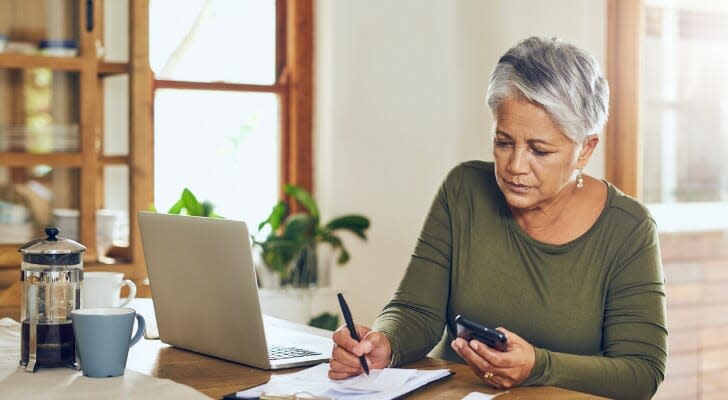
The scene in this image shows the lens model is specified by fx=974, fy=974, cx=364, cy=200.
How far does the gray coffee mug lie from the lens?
1562 mm

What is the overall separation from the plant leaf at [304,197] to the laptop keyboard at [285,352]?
6.45 ft

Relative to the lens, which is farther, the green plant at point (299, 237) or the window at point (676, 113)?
the green plant at point (299, 237)

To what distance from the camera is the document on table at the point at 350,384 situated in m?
1.49

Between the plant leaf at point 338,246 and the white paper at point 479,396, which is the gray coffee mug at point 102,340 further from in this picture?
the plant leaf at point 338,246

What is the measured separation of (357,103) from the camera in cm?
389

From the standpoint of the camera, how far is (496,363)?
5.16 feet

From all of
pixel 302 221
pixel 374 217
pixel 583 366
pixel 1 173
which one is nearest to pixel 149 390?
pixel 583 366

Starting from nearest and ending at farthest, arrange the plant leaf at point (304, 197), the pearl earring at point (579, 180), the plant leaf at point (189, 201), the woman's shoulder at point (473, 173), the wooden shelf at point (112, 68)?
the pearl earring at point (579, 180) < the woman's shoulder at point (473, 173) < the wooden shelf at point (112, 68) < the plant leaf at point (189, 201) < the plant leaf at point (304, 197)

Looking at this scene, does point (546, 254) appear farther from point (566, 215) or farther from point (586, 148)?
point (586, 148)

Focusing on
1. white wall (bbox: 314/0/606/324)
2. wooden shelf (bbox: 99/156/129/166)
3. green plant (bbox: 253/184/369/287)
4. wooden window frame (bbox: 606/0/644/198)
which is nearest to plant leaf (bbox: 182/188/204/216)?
wooden shelf (bbox: 99/156/129/166)

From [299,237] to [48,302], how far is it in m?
2.06

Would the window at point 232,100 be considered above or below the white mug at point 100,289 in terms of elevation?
above

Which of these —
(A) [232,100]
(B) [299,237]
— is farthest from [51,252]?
(A) [232,100]

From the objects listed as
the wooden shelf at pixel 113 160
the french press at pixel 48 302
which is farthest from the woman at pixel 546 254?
the wooden shelf at pixel 113 160
